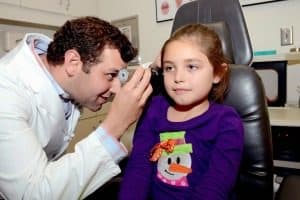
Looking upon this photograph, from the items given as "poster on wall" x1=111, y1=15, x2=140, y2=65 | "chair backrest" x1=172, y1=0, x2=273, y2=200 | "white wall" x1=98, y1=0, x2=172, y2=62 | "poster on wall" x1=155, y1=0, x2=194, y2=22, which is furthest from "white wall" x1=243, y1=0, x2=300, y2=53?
"chair backrest" x1=172, y1=0, x2=273, y2=200

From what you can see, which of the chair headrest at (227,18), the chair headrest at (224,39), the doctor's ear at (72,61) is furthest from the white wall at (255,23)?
the doctor's ear at (72,61)

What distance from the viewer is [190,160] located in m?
0.88

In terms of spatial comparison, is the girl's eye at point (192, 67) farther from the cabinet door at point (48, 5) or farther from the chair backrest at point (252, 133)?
the cabinet door at point (48, 5)

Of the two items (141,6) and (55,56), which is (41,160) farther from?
(141,6)

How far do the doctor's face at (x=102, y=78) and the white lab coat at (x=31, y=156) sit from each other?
0.13 metres

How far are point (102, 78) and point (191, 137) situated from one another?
1.16 ft

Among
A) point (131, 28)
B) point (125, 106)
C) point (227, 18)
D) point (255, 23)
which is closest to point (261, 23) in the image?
point (255, 23)

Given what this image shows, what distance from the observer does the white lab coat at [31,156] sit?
0.73 meters

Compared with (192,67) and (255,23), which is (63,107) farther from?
(255,23)

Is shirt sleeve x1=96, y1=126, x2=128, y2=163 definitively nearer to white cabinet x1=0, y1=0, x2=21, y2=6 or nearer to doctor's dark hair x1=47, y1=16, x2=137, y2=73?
doctor's dark hair x1=47, y1=16, x2=137, y2=73

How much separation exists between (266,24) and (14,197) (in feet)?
6.20

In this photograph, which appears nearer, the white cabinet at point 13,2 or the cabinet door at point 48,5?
the white cabinet at point 13,2

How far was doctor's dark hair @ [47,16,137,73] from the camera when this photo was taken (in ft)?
3.14

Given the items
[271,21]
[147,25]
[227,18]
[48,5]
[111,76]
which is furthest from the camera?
[147,25]
